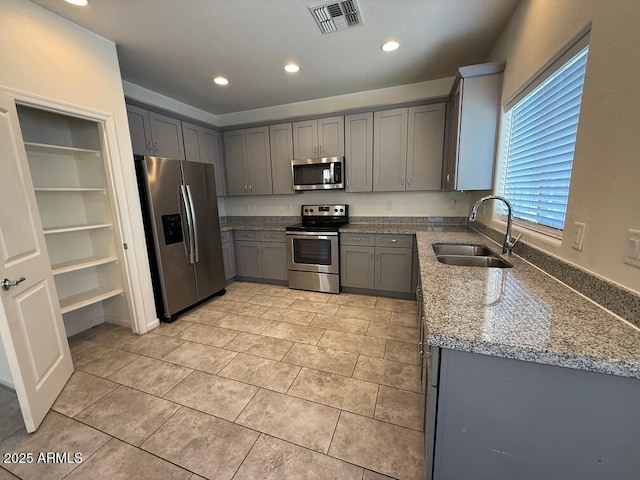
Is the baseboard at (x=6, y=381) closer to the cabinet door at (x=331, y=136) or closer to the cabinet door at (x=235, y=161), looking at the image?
the cabinet door at (x=235, y=161)

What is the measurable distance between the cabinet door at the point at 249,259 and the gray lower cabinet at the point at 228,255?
75 millimetres

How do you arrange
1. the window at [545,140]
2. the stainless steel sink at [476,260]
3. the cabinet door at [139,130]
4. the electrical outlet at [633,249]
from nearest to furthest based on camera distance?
the electrical outlet at [633,249] → the window at [545,140] → the stainless steel sink at [476,260] → the cabinet door at [139,130]

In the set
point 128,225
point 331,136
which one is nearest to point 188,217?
point 128,225

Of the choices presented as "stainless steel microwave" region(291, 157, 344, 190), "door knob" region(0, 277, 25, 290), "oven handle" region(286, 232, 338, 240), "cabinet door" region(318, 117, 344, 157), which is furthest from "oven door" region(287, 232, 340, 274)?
"door knob" region(0, 277, 25, 290)

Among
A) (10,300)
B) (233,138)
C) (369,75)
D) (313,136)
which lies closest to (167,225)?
(10,300)

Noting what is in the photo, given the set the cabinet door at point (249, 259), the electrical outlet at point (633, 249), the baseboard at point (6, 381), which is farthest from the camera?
the cabinet door at point (249, 259)

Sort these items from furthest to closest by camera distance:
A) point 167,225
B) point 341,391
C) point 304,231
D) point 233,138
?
1. point 233,138
2. point 304,231
3. point 167,225
4. point 341,391

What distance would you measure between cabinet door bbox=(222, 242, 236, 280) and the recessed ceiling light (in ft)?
10.2

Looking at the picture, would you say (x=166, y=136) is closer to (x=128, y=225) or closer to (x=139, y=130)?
(x=139, y=130)

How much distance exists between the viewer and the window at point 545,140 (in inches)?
52.6

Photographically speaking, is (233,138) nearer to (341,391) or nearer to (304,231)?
(304,231)

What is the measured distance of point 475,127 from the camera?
2293 mm

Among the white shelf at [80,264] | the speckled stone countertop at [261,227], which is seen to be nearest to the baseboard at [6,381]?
the white shelf at [80,264]

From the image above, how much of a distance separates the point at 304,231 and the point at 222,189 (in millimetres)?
1658
